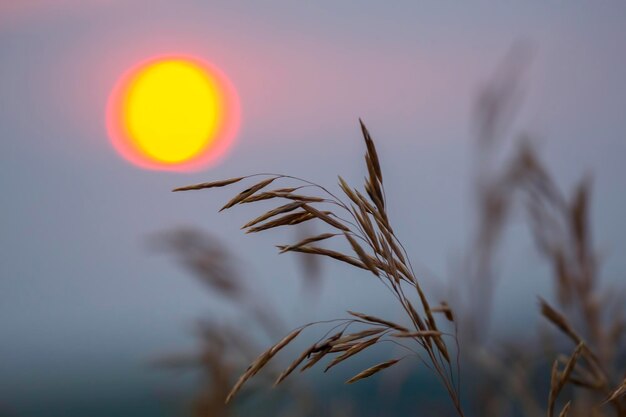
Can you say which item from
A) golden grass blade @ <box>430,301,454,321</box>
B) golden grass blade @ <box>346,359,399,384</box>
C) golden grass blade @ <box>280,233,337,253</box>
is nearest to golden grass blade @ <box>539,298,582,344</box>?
golden grass blade @ <box>430,301,454,321</box>

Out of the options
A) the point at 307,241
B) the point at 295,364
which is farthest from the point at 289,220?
the point at 295,364

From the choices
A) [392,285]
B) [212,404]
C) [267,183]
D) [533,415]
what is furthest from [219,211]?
[533,415]

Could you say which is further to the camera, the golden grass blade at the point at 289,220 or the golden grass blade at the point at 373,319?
the golden grass blade at the point at 289,220

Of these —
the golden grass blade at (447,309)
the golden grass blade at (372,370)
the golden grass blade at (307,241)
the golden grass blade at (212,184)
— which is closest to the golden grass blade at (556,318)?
the golden grass blade at (447,309)

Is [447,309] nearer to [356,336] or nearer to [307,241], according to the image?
[356,336]

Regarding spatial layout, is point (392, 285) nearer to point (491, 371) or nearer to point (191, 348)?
point (491, 371)

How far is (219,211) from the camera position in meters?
1.45

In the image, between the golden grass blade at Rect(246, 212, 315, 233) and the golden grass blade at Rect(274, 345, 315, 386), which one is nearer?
the golden grass blade at Rect(274, 345, 315, 386)

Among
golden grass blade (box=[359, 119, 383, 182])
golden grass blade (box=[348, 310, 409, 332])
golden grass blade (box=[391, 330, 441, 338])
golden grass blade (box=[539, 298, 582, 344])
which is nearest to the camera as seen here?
golden grass blade (box=[391, 330, 441, 338])

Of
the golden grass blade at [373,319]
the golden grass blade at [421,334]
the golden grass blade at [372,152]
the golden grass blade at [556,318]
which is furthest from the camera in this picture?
the golden grass blade at [556,318]

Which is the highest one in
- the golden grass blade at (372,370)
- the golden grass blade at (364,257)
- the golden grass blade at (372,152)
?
the golden grass blade at (372,152)

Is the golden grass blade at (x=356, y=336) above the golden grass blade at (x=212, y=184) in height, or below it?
below

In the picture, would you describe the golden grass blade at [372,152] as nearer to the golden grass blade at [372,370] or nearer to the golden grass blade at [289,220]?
the golden grass blade at [289,220]

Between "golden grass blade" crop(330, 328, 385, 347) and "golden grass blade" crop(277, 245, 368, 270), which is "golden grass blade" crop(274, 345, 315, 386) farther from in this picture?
"golden grass blade" crop(277, 245, 368, 270)
